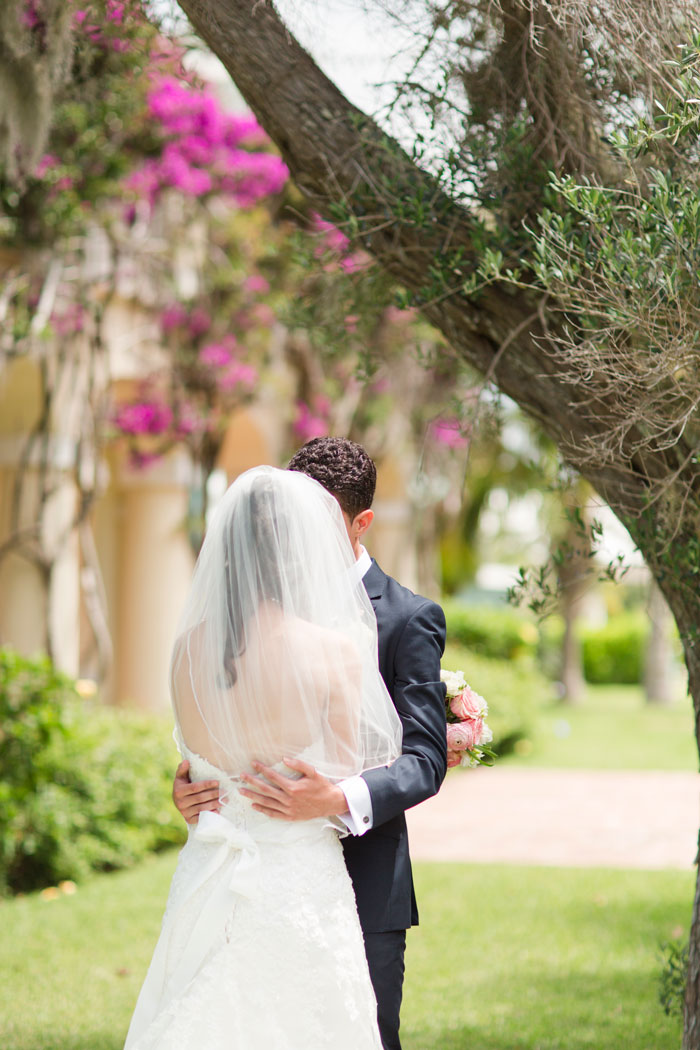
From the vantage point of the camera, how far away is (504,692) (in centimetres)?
1374

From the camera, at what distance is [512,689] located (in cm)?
1407

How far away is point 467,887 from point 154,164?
587cm

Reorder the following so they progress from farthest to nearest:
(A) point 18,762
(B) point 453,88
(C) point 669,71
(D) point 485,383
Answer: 1. (A) point 18,762
2. (B) point 453,88
3. (D) point 485,383
4. (C) point 669,71

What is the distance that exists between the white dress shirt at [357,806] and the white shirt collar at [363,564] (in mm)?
556

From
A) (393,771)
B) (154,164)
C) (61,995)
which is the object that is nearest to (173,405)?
(154,164)

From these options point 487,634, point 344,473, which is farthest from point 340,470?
point 487,634

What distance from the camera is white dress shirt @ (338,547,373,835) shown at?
2727mm

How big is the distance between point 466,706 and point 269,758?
0.67 m

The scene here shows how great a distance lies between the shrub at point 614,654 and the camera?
31.6 m

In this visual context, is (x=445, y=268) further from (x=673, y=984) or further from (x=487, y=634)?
(x=487, y=634)

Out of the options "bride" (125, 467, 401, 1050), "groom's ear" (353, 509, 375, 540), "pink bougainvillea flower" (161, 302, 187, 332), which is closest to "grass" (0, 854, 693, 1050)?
"bride" (125, 467, 401, 1050)

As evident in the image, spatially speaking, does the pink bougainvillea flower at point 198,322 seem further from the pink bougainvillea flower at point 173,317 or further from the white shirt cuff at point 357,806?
the white shirt cuff at point 357,806

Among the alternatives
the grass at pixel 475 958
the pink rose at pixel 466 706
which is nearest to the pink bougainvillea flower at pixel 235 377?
the grass at pixel 475 958

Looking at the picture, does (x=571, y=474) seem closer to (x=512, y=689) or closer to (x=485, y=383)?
(x=485, y=383)
